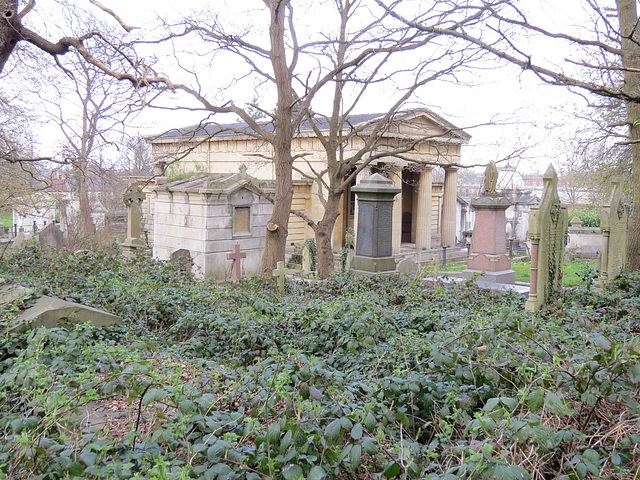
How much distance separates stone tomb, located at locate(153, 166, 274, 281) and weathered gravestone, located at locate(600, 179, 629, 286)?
841cm

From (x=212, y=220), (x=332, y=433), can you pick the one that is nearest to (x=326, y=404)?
(x=332, y=433)

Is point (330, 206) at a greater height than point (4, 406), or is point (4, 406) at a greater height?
point (330, 206)

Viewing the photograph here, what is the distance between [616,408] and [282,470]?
1.98 m

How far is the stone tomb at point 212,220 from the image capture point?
49.0 ft

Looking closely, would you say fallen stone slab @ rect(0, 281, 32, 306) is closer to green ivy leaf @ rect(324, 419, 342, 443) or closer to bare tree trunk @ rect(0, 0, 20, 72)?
bare tree trunk @ rect(0, 0, 20, 72)

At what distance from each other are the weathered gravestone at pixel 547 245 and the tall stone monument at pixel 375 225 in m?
3.08

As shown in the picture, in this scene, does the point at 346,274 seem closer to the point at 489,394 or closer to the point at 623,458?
the point at 489,394

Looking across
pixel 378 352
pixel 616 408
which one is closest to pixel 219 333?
pixel 378 352

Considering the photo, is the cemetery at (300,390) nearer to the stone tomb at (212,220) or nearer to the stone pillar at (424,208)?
the stone tomb at (212,220)

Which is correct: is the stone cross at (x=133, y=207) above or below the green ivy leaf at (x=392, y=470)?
above

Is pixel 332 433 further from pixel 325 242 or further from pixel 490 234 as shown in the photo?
pixel 490 234

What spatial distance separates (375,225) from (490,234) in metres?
4.94

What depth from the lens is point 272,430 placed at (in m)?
2.38

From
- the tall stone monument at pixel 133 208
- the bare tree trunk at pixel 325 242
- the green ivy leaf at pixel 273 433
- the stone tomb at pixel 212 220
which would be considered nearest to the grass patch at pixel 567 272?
the bare tree trunk at pixel 325 242
